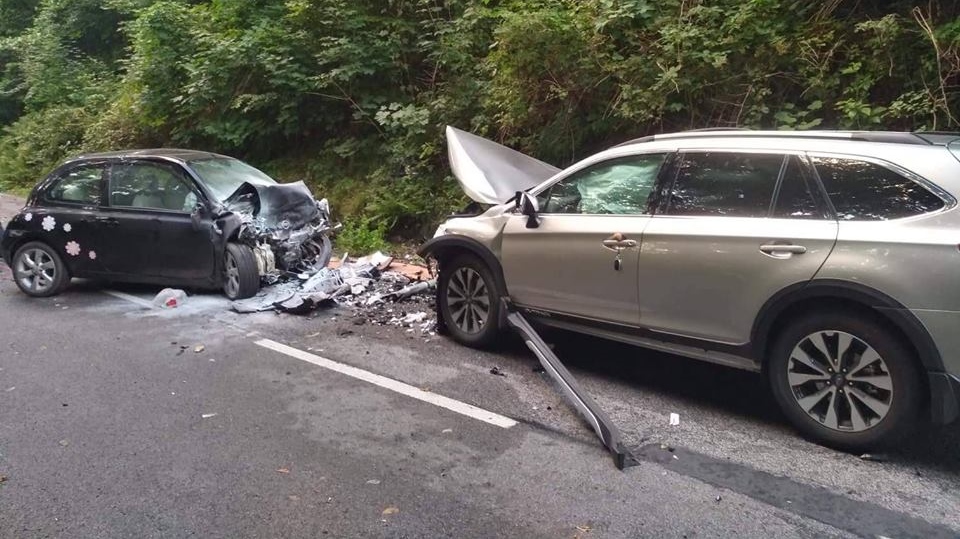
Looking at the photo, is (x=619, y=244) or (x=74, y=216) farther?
(x=74, y=216)

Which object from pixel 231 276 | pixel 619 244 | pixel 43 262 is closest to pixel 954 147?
pixel 619 244

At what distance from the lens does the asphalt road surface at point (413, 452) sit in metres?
3.78

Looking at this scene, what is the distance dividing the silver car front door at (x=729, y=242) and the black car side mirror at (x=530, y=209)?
1002 mm

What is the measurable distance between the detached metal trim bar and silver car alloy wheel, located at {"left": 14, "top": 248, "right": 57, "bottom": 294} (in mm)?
5855

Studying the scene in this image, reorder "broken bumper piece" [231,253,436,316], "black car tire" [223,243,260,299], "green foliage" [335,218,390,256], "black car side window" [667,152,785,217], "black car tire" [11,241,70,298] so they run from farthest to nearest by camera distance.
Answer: "green foliage" [335,218,390,256] < "black car tire" [11,241,70,298] < "black car tire" [223,243,260,299] < "broken bumper piece" [231,253,436,316] < "black car side window" [667,152,785,217]

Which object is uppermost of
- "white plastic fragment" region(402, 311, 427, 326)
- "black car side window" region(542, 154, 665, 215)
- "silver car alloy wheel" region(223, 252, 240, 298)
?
"black car side window" region(542, 154, 665, 215)

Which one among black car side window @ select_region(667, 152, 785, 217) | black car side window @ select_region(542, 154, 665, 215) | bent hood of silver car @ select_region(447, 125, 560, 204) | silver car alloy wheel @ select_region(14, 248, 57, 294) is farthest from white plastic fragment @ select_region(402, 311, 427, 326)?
silver car alloy wheel @ select_region(14, 248, 57, 294)

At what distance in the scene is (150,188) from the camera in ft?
27.7

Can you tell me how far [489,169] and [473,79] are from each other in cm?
362

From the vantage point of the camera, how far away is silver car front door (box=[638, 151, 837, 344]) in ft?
14.9

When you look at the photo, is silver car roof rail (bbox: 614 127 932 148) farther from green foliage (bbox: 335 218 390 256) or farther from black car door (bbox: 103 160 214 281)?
green foliage (bbox: 335 218 390 256)

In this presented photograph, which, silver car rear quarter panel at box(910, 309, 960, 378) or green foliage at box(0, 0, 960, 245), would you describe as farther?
green foliage at box(0, 0, 960, 245)

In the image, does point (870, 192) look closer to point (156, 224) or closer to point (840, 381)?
point (840, 381)

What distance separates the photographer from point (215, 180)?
27.9 feet
